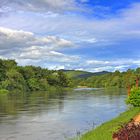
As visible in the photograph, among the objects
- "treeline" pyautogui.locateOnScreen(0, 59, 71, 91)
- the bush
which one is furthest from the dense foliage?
"treeline" pyautogui.locateOnScreen(0, 59, 71, 91)

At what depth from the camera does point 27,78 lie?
13562cm

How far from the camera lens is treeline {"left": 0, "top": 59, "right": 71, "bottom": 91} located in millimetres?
118131

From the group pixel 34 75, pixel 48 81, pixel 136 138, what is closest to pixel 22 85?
pixel 34 75

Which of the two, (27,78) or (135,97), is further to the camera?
(27,78)

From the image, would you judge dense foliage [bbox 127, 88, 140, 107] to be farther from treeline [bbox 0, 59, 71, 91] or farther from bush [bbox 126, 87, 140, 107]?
treeline [bbox 0, 59, 71, 91]

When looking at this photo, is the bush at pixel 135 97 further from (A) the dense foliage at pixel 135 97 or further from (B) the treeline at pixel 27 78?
(B) the treeline at pixel 27 78

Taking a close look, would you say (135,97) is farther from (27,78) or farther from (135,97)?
(27,78)

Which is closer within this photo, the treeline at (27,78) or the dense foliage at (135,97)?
the dense foliage at (135,97)

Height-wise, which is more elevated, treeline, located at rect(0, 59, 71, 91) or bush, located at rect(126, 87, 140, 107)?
treeline, located at rect(0, 59, 71, 91)

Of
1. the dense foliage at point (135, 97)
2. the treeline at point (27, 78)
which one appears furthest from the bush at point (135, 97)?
the treeline at point (27, 78)

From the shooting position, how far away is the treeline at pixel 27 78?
388 ft

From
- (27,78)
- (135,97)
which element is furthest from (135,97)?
(27,78)

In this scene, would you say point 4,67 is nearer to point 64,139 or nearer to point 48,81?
point 48,81

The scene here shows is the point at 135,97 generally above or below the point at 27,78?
below
